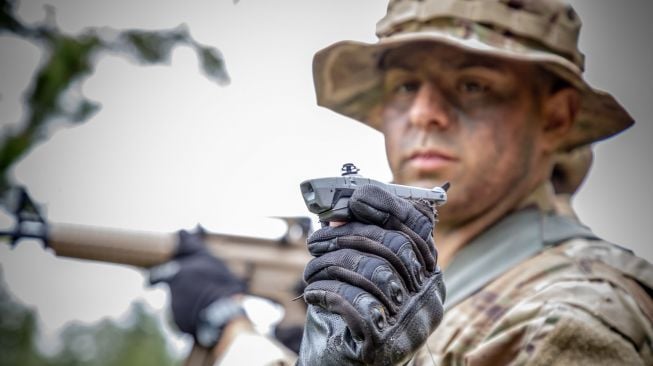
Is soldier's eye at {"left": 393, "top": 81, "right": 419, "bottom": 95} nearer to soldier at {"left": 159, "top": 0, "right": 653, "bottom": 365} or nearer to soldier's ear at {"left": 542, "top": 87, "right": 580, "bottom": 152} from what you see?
soldier at {"left": 159, "top": 0, "right": 653, "bottom": 365}

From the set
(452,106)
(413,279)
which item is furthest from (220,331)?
(413,279)

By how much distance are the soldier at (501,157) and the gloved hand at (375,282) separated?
0.83 metres

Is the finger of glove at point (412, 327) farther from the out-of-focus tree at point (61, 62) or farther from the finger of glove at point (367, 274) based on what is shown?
the out-of-focus tree at point (61, 62)

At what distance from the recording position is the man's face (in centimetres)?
358

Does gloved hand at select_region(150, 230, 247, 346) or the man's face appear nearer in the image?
the man's face

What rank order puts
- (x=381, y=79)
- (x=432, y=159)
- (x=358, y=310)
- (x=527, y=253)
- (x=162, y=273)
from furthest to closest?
(x=162, y=273) → (x=381, y=79) → (x=432, y=159) → (x=527, y=253) → (x=358, y=310)

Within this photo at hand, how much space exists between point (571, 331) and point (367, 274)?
1.02 meters

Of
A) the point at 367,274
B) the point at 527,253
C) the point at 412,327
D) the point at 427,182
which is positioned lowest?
the point at 527,253

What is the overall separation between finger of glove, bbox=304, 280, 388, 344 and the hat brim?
5.58ft

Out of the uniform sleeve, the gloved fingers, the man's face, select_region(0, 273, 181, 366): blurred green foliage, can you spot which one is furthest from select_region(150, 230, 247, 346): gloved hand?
the uniform sleeve

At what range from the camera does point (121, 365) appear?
1064 centimetres

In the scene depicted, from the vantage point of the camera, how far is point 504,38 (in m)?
3.67

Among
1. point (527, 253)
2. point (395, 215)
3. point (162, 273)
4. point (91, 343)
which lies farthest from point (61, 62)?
point (91, 343)

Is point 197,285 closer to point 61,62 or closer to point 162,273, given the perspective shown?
point 162,273
